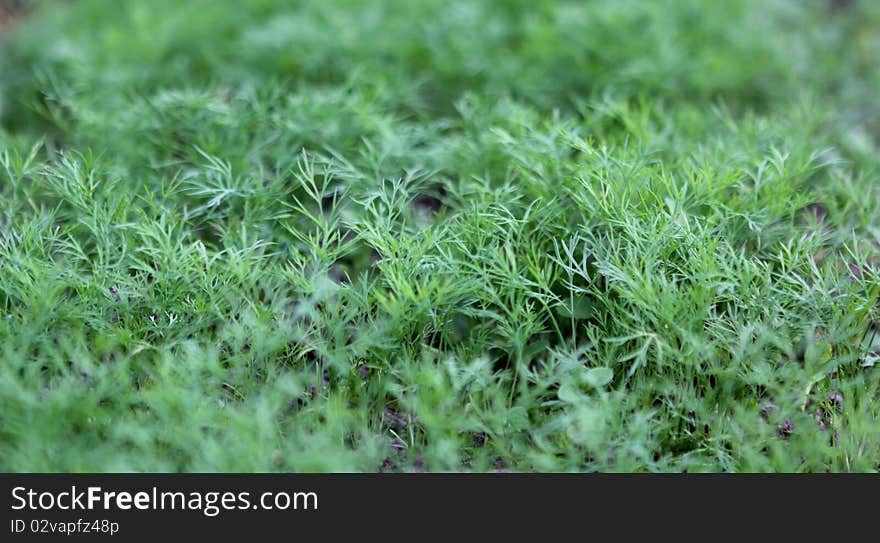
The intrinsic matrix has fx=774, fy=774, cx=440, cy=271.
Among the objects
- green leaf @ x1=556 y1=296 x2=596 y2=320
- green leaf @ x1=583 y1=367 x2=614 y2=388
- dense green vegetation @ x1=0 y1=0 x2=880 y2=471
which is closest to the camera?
dense green vegetation @ x1=0 y1=0 x2=880 y2=471

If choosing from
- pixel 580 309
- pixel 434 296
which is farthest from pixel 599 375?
pixel 434 296

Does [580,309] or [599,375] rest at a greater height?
[580,309]

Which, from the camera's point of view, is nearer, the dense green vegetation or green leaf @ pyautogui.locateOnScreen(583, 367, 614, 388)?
the dense green vegetation

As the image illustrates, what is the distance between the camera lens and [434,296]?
8.30 ft

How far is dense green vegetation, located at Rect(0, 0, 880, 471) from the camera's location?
2248 millimetres

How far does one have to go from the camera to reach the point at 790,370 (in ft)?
7.68

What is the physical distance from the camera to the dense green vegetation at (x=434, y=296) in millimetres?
2248

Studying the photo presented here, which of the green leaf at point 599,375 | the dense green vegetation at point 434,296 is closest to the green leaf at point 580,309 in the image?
the dense green vegetation at point 434,296

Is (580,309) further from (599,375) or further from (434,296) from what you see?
(434,296)

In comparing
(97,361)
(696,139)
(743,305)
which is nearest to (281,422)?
(97,361)

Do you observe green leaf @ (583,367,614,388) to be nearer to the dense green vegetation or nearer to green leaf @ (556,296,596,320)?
the dense green vegetation

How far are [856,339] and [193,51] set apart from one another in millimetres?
3890

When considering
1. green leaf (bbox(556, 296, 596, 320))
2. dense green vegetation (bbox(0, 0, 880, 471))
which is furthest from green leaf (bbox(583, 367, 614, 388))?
green leaf (bbox(556, 296, 596, 320))
